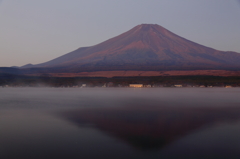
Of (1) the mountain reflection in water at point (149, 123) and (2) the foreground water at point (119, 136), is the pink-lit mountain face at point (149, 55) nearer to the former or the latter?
(1) the mountain reflection in water at point (149, 123)

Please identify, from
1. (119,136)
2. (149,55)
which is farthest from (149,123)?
(149,55)

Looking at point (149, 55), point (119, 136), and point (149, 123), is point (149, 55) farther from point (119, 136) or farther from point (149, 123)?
point (119, 136)

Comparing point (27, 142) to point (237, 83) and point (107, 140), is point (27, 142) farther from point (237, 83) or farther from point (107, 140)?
point (237, 83)

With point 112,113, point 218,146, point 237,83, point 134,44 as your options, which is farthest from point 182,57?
point 218,146

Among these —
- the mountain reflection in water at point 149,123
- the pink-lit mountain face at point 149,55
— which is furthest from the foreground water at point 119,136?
the pink-lit mountain face at point 149,55

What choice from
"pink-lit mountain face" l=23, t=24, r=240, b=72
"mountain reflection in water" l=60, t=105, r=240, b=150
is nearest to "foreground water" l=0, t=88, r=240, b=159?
"mountain reflection in water" l=60, t=105, r=240, b=150

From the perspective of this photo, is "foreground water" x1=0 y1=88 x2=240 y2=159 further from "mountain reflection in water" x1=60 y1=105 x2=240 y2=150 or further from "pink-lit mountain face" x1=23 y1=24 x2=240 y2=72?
"pink-lit mountain face" x1=23 y1=24 x2=240 y2=72
